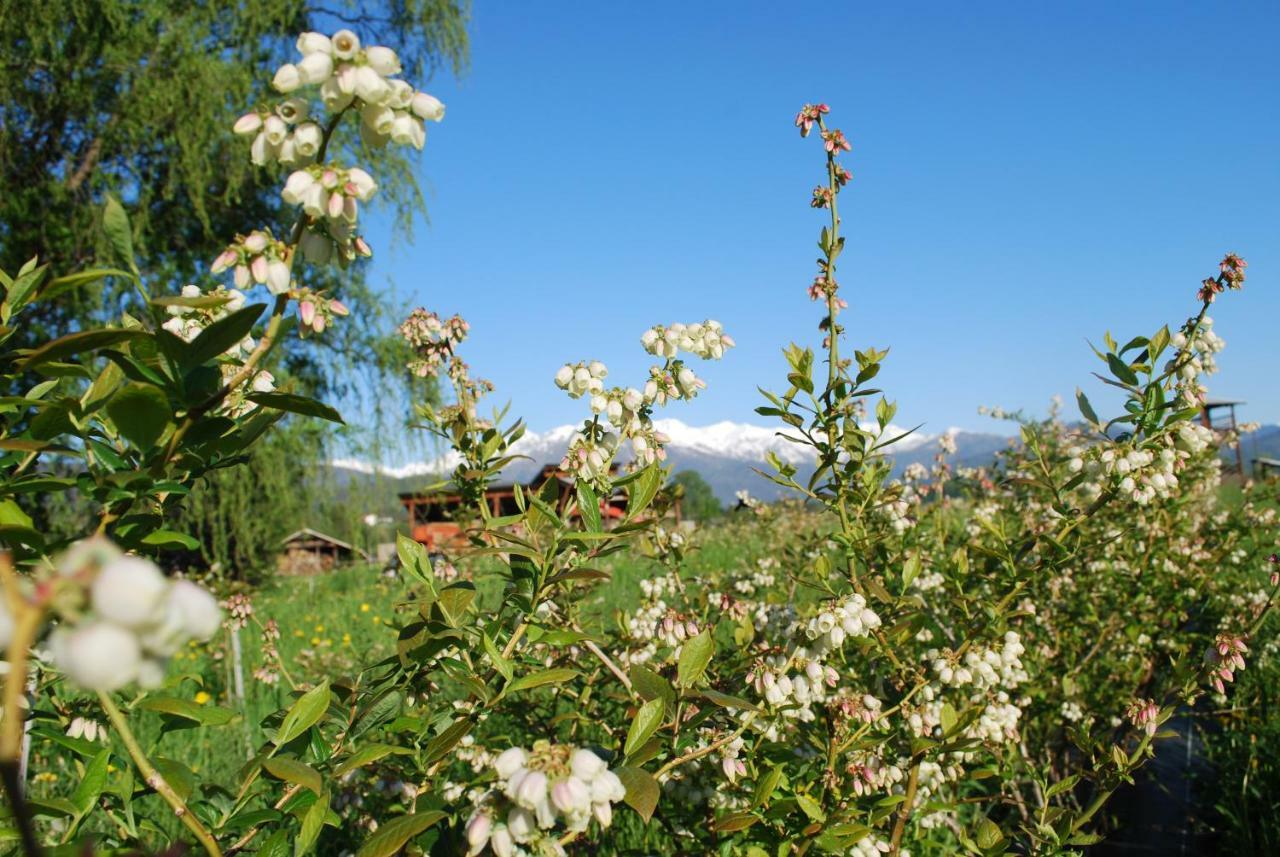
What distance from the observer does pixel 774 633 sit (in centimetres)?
188

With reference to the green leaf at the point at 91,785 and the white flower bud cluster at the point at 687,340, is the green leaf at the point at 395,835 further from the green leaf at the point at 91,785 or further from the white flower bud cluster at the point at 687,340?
the white flower bud cluster at the point at 687,340

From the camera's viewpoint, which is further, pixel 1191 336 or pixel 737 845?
pixel 1191 336

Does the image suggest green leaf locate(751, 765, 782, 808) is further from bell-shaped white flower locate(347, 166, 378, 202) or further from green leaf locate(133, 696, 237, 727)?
bell-shaped white flower locate(347, 166, 378, 202)

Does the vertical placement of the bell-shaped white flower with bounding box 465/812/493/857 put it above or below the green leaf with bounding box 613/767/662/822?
below

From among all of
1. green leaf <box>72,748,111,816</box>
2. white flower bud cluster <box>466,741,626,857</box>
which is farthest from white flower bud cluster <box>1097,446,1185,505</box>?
green leaf <box>72,748,111,816</box>

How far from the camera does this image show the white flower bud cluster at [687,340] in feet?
5.20

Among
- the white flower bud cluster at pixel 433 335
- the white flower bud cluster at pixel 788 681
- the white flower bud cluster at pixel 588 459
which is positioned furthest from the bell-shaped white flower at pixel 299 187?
the white flower bud cluster at pixel 433 335

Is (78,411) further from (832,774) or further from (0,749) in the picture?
(832,774)

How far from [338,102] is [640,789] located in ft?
2.62

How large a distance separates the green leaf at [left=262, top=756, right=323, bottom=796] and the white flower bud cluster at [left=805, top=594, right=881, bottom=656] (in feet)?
2.81

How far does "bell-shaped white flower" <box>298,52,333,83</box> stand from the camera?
80 cm

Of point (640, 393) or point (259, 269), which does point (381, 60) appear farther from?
point (640, 393)

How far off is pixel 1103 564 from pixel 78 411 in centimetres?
401

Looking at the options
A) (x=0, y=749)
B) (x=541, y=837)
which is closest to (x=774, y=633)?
(x=541, y=837)
